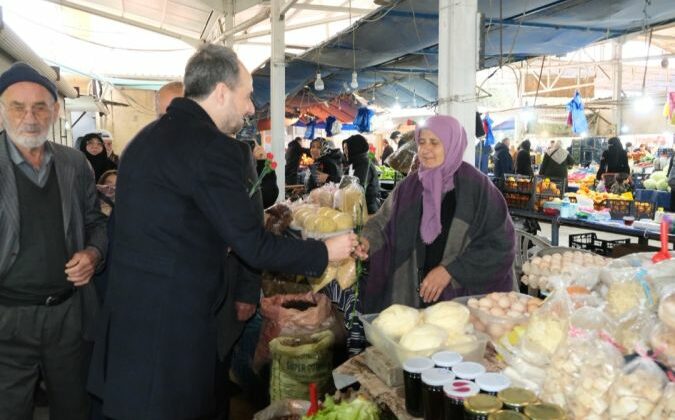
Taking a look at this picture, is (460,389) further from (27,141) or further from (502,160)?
(502,160)

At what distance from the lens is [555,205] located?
6.29 metres

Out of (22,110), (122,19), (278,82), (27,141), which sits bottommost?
(27,141)

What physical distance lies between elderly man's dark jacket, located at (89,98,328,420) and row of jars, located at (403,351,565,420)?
0.61 m

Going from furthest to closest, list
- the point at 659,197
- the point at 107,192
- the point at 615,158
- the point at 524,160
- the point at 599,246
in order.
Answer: the point at 524,160, the point at 615,158, the point at 659,197, the point at 599,246, the point at 107,192

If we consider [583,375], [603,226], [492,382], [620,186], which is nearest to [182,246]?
[492,382]

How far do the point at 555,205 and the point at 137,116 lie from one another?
18.1m

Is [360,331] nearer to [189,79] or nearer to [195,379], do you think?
[195,379]

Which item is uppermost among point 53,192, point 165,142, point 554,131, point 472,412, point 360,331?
point 554,131

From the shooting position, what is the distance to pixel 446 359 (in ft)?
5.23

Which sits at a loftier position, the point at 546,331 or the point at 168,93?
the point at 168,93

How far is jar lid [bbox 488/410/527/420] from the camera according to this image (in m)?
1.26

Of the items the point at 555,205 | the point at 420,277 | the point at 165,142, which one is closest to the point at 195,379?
the point at 165,142

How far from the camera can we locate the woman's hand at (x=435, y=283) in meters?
2.73

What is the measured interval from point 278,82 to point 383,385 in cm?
595
